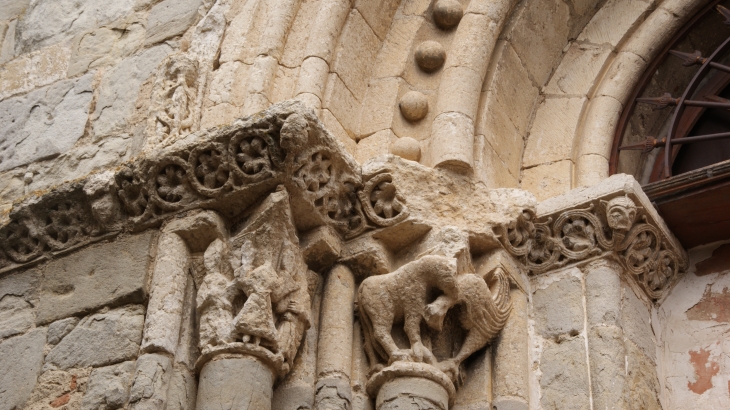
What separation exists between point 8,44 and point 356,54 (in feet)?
6.78

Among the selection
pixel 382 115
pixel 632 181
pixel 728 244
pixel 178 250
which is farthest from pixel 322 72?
pixel 728 244

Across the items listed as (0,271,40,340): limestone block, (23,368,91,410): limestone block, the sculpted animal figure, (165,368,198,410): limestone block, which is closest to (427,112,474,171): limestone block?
the sculpted animal figure

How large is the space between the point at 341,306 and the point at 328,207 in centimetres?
38

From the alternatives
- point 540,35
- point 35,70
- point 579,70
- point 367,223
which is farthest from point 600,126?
point 35,70

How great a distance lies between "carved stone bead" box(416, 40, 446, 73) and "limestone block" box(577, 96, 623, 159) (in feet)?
2.29

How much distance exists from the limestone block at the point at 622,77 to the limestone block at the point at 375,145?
1044mm

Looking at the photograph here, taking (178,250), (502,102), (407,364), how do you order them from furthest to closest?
(502,102), (178,250), (407,364)

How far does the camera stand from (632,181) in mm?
4320

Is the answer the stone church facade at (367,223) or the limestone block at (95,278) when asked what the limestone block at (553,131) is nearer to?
the stone church facade at (367,223)

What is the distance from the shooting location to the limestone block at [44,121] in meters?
5.11

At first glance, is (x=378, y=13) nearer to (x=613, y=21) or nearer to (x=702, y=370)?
(x=613, y=21)

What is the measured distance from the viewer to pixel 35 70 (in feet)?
18.2

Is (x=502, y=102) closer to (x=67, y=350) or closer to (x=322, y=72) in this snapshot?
(x=322, y=72)

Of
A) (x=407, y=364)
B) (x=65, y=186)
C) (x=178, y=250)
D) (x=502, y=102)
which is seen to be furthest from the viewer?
(x=502, y=102)
